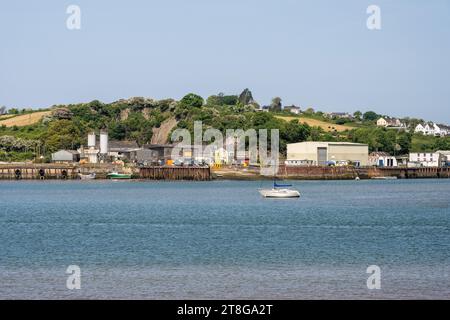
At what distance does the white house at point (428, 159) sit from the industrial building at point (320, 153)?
64.9 feet

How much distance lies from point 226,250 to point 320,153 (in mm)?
107925

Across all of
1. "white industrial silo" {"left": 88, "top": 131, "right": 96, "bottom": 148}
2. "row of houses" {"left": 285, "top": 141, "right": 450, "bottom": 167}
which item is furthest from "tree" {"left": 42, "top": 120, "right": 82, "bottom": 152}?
"row of houses" {"left": 285, "top": 141, "right": 450, "bottom": 167}

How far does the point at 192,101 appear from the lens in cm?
19400

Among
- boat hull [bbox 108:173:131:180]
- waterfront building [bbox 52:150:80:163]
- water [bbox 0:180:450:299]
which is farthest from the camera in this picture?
waterfront building [bbox 52:150:80:163]

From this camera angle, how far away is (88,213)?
210ft

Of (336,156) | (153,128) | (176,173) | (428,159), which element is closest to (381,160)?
(336,156)

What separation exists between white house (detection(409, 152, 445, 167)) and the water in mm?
92514

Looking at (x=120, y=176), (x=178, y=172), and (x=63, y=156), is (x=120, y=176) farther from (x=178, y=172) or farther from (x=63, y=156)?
(x=63, y=156)

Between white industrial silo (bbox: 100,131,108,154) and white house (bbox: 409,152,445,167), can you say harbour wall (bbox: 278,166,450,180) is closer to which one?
white house (bbox: 409,152,445,167)

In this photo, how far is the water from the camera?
93.8ft

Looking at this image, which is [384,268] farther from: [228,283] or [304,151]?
[304,151]

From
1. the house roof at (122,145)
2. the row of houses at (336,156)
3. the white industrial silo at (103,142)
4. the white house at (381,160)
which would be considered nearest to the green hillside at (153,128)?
the house roof at (122,145)

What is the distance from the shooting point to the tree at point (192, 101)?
19288cm
